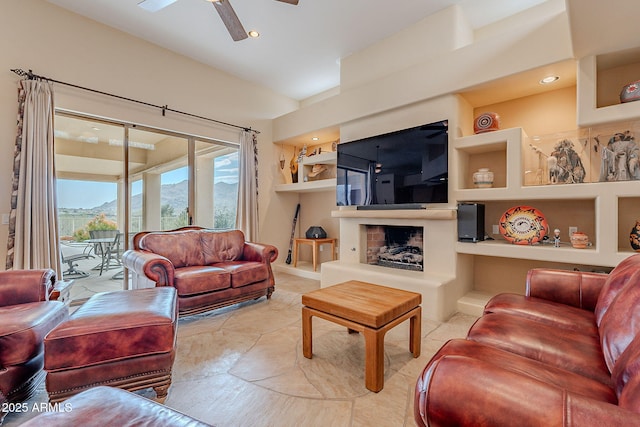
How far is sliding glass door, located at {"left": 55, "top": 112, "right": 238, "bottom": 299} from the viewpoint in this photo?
11.0ft

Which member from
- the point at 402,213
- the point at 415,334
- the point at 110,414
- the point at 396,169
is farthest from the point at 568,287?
the point at 110,414

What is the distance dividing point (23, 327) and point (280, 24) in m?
3.60

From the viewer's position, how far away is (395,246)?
402cm

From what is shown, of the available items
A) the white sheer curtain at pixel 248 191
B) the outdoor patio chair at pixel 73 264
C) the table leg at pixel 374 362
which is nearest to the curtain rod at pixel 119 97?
the white sheer curtain at pixel 248 191

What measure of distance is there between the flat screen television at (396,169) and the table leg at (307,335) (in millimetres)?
1909

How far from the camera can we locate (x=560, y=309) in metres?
1.71

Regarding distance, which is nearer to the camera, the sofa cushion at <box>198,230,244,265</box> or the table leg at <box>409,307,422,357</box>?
the table leg at <box>409,307,422,357</box>

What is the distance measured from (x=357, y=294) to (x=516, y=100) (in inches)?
112

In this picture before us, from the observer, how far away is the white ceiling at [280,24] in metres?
3.09

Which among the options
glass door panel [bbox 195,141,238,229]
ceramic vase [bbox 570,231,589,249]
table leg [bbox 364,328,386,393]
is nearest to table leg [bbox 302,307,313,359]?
table leg [bbox 364,328,386,393]

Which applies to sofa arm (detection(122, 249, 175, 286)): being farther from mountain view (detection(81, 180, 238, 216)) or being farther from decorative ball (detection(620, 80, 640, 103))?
decorative ball (detection(620, 80, 640, 103))

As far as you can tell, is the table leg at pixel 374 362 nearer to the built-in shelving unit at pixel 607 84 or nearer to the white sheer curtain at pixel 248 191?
the built-in shelving unit at pixel 607 84

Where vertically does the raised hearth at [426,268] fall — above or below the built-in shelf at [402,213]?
below

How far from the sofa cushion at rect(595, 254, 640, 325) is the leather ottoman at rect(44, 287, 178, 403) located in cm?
232
